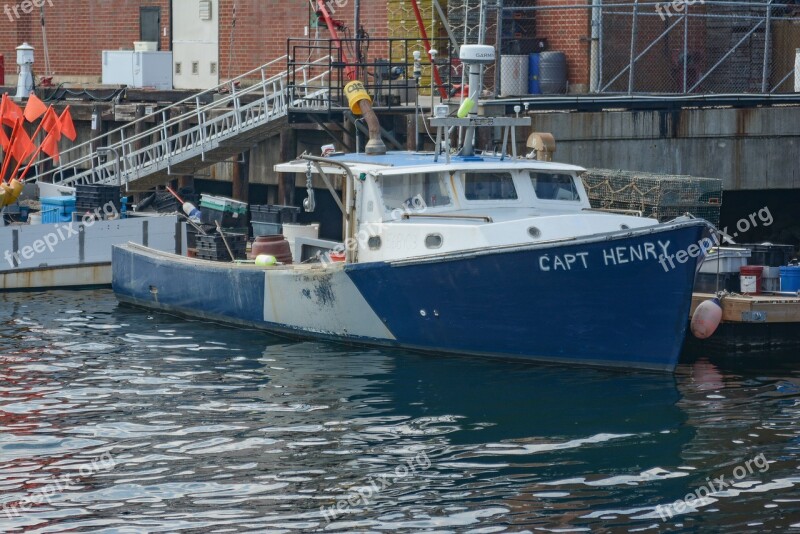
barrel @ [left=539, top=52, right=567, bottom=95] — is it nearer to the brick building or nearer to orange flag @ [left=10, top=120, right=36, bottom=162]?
the brick building

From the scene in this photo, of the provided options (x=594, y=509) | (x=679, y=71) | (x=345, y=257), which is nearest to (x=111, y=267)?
(x=345, y=257)

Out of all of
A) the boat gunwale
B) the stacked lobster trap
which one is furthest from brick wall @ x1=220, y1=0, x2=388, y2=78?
the boat gunwale

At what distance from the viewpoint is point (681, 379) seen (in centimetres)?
1441

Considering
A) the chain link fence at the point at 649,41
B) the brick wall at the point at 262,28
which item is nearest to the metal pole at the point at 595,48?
the chain link fence at the point at 649,41

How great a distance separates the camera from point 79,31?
3425cm

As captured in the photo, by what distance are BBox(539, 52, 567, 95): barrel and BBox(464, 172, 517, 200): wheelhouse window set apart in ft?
22.6

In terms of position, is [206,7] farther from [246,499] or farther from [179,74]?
[246,499]

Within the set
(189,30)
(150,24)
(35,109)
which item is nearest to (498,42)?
(35,109)

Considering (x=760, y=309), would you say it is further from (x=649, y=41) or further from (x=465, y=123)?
(x=649, y=41)

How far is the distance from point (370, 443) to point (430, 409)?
138 centimetres

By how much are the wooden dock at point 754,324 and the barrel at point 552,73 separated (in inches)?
308

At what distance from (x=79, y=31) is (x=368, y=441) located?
984 inches

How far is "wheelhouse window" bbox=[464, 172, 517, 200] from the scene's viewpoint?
52.1 ft

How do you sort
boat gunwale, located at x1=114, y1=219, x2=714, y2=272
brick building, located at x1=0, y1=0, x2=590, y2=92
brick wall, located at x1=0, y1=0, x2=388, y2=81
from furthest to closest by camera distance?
brick wall, located at x1=0, y1=0, x2=388, y2=81 → brick building, located at x1=0, y1=0, x2=590, y2=92 → boat gunwale, located at x1=114, y1=219, x2=714, y2=272
